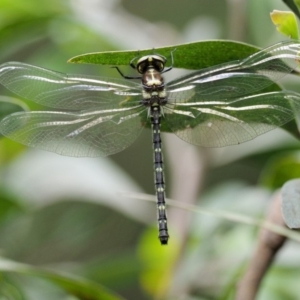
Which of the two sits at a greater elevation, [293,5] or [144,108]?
[144,108]

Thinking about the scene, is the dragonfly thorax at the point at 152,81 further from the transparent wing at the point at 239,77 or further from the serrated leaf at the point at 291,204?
the serrated leaf at the point at 291,204

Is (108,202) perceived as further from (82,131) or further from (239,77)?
(239,77)

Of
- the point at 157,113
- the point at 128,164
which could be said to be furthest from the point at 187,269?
the point at 128,164

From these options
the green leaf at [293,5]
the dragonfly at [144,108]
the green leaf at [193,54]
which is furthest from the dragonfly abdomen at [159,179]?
the green leaf at [293,5]

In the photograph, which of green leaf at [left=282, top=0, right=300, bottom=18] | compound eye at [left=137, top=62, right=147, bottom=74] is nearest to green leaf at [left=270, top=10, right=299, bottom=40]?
green leaf at [left=282, top=0, right=300, bottom=18]

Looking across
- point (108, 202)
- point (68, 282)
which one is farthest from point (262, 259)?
point (108, 202)
